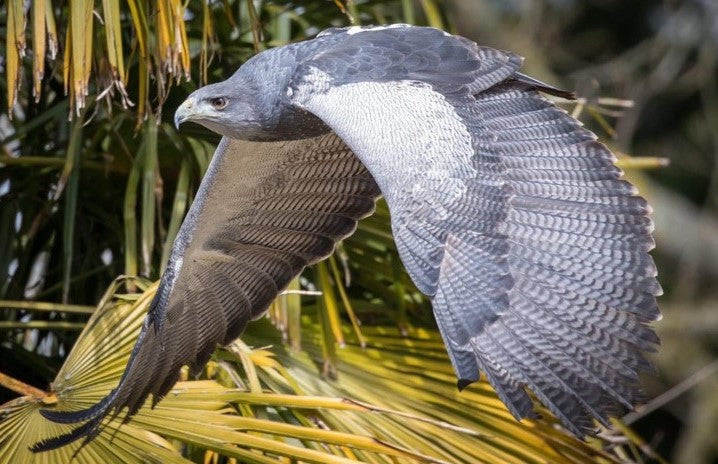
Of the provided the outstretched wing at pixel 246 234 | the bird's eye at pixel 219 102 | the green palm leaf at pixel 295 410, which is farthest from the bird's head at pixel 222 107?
the green palm leaf at pixel 295 410

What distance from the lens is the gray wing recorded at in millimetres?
3293

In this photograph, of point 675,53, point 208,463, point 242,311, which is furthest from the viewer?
point 675,53

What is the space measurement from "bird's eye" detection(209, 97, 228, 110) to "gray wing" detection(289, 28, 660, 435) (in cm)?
27

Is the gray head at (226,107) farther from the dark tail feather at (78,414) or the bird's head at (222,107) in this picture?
the dark tail feather at (78,414)

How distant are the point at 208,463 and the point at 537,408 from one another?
1.19 meters

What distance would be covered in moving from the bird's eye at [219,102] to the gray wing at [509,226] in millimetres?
273

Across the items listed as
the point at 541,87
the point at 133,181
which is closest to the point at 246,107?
the point at 133,181

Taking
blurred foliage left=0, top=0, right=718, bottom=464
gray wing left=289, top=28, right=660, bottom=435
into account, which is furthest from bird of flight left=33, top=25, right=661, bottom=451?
blurred foliage left=0, top=0, right=718, bottom=464

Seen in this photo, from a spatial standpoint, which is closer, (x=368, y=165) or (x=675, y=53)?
(x=368, y=165)

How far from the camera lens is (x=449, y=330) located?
3295mm

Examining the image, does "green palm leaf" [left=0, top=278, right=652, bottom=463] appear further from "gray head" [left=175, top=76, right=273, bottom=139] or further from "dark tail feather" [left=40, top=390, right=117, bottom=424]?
"gray head" [left=175, top=76, right=273, bottom=139]

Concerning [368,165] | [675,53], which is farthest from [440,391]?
[675,53]

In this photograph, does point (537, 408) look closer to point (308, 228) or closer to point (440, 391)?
point (440, 391)

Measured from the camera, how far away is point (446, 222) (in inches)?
139
